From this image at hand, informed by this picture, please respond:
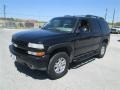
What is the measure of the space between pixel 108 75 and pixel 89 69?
761 millimetres

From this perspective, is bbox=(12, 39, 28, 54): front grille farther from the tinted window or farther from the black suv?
the tinted window

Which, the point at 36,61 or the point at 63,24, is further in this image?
the point at 63,24

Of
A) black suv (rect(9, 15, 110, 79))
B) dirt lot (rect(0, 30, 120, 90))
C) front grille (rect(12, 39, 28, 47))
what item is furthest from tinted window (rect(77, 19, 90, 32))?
front grille (rect(12, 39, 28, 47))

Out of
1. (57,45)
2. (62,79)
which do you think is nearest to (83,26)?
(57,45)

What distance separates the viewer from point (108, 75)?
5.62m

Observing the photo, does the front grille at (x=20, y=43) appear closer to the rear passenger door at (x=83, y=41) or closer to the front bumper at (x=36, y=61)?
the front bumper at (x=36, y=61)

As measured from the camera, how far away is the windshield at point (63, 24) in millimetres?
5637

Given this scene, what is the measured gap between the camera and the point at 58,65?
5020mm

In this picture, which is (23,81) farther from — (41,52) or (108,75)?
(108,75)

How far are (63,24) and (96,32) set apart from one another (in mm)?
1697

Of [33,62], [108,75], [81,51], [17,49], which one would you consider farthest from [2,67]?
[108,75]

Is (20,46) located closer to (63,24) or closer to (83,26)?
(63,24)

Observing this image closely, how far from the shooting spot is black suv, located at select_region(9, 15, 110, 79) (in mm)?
4453

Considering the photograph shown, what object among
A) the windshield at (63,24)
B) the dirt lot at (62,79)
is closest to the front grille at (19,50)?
the dirt lot at (62,79)
